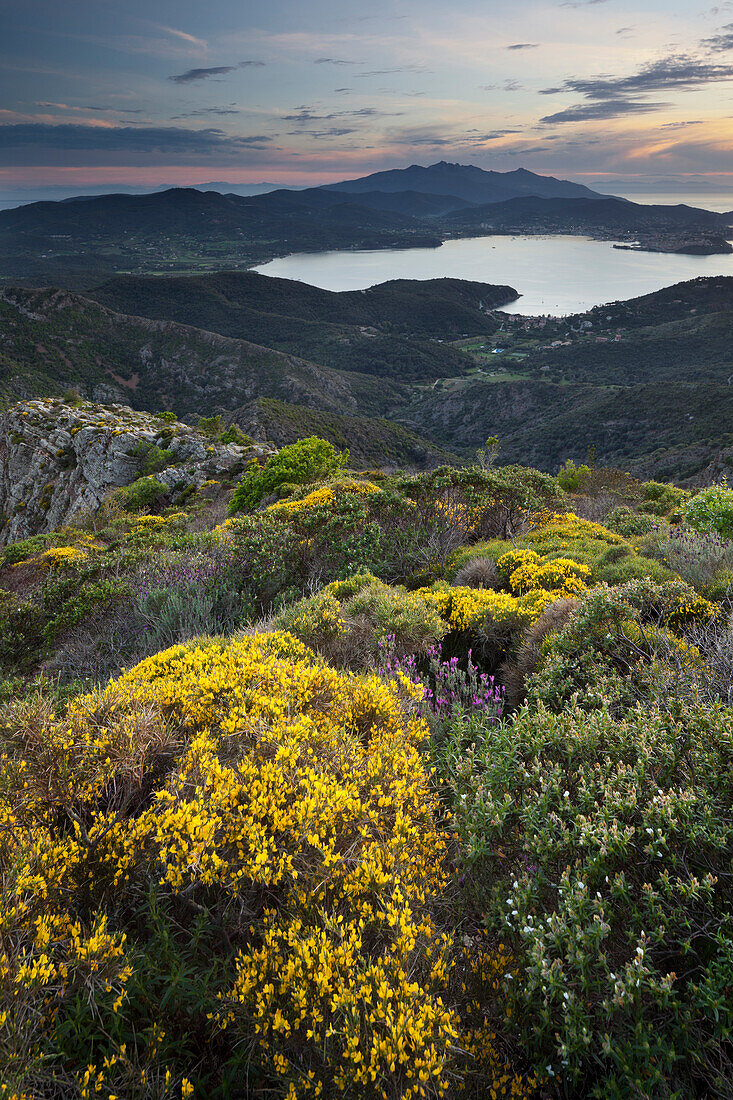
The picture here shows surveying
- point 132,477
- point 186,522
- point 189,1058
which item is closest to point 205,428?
point 132,477

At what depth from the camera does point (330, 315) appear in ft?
561

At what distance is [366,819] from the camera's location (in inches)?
109

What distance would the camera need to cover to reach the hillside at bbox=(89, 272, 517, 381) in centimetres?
14512

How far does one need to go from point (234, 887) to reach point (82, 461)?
37925mm

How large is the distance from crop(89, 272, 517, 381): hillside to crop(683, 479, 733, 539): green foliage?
446 ft

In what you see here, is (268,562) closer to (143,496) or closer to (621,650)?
(621,650)

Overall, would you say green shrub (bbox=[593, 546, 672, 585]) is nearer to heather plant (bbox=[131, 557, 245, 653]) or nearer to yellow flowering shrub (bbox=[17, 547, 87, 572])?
heather plant (bbox=[131, 557, 245, 653])

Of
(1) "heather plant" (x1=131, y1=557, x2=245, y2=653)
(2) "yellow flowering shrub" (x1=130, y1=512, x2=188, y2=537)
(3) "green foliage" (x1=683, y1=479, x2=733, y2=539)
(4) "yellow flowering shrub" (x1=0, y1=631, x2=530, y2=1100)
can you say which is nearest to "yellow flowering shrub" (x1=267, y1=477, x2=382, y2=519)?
(1) "heather plant" (x1=131, y1=557, x2=245, y2=653)

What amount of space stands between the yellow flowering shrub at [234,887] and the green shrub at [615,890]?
0.31 metres

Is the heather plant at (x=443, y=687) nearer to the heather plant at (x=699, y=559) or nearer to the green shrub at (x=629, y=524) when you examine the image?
the heather plant at (x=699, y=559)

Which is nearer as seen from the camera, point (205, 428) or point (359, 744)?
point (359, 744)

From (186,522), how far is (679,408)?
76344 mm

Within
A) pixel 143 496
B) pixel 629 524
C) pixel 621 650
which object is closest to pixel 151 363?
pixel 143 496

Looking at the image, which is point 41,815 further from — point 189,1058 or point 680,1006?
point 680,1006
